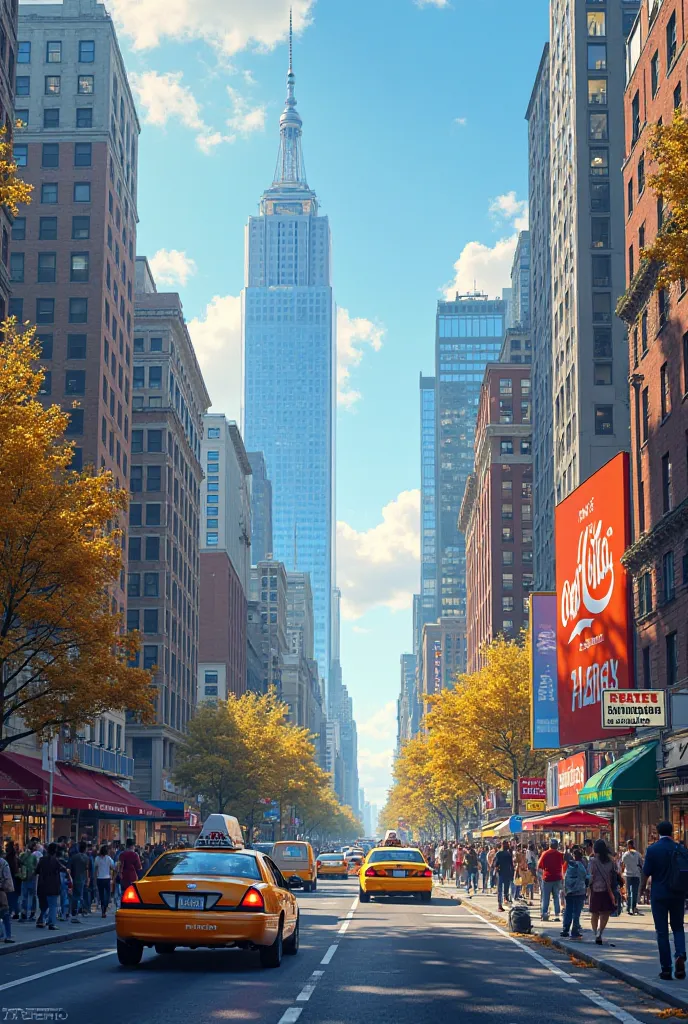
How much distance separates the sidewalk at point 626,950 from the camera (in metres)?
16.6

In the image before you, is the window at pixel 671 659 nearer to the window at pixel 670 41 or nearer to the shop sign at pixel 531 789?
the window at pixel 670 41

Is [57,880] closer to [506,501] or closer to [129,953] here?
Result: [129,953]

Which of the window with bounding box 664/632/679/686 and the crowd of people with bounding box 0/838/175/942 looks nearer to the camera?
the crowd of people with bounding box 0/838/175/942

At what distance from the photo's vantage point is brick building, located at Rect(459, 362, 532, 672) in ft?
439

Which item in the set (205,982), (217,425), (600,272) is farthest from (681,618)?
(217,425)

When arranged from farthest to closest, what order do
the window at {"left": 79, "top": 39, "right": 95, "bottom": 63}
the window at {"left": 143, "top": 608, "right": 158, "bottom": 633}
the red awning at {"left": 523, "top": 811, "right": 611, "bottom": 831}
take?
the window at {"left": 143, "top": 608, "right": 158, "bottom": 633} → the window at {"left": 79, "top": 39, "right": 95, "bottom": 63} → the red awning at {"left": 523, "top": 811, "right": 611, "bottom": 831}

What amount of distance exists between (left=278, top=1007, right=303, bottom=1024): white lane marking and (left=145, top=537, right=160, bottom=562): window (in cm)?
8700

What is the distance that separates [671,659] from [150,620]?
60013mm

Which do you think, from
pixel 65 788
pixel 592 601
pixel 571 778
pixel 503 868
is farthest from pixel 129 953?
pixel 571 778

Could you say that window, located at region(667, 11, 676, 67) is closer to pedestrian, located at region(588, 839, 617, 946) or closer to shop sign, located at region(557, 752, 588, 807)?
shop sign, located at region(557, 752, 588, 807)

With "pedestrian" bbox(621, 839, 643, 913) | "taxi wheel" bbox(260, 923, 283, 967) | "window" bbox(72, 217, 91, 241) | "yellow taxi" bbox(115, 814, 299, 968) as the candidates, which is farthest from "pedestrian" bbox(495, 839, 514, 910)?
"window" bbox(72, 217, 91, 241)

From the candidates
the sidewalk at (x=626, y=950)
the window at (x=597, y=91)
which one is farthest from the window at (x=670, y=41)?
the window at (x=597, y=91)

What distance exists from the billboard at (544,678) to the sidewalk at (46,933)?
100 feet

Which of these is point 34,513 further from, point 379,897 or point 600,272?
point 600,272
